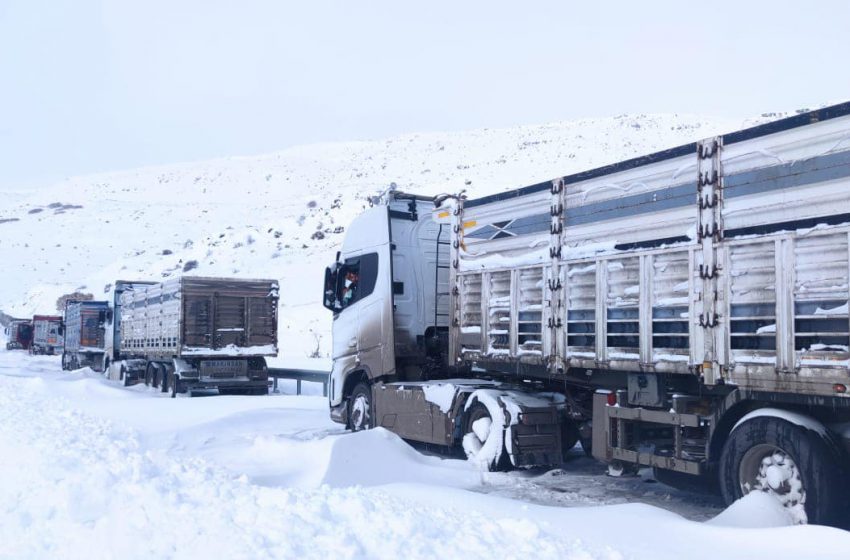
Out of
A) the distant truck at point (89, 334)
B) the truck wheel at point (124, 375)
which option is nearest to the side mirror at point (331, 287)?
the truck wheel at point (124, 375)

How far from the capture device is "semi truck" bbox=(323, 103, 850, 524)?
6109 millimetres

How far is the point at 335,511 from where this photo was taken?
5.21 metres

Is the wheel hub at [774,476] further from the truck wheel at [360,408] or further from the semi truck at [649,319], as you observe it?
the truck wheel at [360,408]

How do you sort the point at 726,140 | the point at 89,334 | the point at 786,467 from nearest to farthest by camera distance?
the point at 786,467 < the point at 726,140 < the point at 89,334

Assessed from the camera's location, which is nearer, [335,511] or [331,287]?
[335,511]

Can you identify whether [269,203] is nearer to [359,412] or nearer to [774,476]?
[359,412]

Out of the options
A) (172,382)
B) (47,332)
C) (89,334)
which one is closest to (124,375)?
(172,382)

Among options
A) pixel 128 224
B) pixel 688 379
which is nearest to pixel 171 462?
pixel 688 379

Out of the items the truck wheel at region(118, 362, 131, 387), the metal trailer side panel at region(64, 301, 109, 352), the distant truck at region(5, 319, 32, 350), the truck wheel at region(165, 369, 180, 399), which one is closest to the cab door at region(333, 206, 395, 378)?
the truck wheel at region(165, 369, 180, 399)

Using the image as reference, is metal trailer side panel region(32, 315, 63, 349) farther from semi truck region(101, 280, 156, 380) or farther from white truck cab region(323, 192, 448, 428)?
white truck cab region(323, 192, 448, 428)

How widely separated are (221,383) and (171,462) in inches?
512

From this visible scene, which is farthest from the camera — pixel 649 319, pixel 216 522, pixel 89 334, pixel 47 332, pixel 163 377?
pixel 47 332

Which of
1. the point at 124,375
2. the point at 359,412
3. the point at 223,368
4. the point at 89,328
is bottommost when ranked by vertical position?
the point at 124,375

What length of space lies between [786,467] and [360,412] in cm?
729
